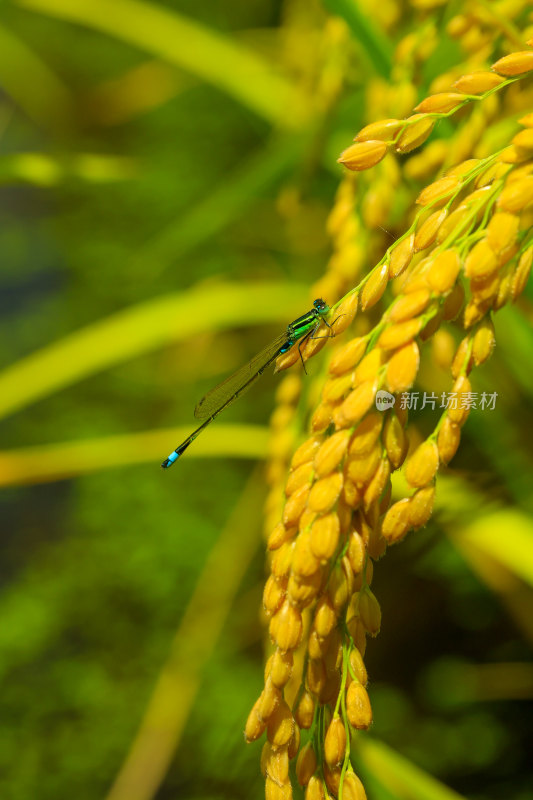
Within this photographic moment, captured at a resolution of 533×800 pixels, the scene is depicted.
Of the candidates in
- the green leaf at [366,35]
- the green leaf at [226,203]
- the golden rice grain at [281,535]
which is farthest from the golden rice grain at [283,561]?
the green leaf at [226,203]

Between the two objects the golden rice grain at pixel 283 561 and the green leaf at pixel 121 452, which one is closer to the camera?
the golden rice grain at pixel 283 561

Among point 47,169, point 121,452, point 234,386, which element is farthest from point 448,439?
point 47,169

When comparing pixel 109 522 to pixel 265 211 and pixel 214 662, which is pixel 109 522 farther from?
pixel 265 211

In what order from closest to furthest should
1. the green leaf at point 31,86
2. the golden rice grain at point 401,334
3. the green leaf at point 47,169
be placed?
the golden rice grain at point 401,334, the green leaf at point 47,169, the green leaf at point 31,86

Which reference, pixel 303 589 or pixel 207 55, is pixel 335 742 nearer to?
pixel 303 589

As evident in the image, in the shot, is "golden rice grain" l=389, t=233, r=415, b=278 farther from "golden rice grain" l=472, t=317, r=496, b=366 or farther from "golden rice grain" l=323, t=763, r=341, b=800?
"golden rice grain" l=323, t=763, r=341, b=800

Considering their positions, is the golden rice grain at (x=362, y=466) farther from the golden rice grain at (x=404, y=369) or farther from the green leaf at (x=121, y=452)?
the green leaf at (x=121, y=452)

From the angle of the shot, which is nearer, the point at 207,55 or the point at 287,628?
the point at 287,628
